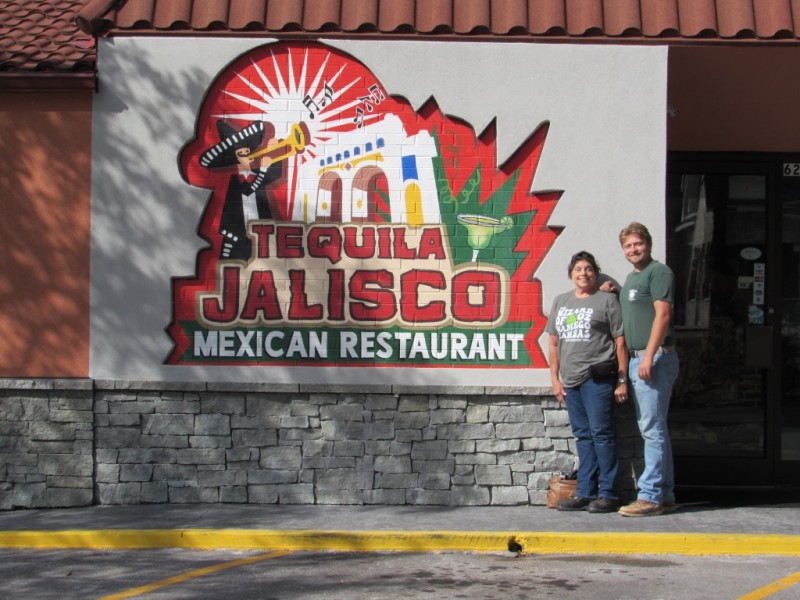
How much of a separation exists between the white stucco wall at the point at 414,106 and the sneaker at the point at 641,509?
1118mm

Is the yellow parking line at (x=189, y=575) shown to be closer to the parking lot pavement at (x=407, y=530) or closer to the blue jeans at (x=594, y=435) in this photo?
the parking lot pavement at (x=407, y=530)

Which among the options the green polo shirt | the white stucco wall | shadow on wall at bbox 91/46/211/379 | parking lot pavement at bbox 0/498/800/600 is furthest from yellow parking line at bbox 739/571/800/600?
shadow on wall at bbox 91/46/211/379

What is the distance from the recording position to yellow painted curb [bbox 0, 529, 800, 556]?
698 centimetres

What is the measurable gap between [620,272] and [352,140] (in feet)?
7.66

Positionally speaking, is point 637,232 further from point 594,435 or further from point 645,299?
point 594,435

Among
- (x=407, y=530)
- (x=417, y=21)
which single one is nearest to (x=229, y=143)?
(x=417, y=21)

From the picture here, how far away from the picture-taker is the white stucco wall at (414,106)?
7.98 metres

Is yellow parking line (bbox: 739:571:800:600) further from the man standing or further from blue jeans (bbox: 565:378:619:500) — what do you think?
blue jeans (bbox: 565:378:619:500)

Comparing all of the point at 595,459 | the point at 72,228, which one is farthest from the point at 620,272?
the point at 72,228

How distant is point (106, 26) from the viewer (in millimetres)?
7996

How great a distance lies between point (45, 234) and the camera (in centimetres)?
805

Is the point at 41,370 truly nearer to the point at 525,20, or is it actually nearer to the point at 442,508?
the point at 442,508

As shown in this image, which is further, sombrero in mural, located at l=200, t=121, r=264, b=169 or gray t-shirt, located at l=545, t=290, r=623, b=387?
sombrero in mural, located at l=200, t=121, r=264, b=169

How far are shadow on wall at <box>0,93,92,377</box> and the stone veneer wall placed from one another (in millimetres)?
277
